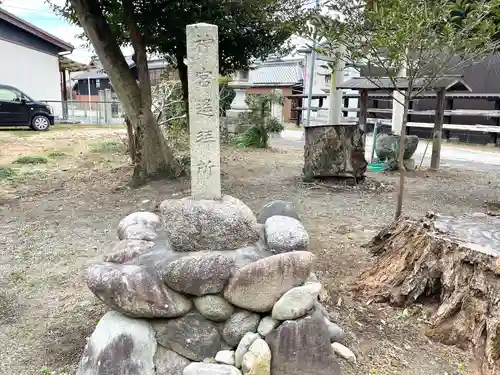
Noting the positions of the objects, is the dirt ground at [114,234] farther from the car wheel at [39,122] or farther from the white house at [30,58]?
the white house at [30,58]

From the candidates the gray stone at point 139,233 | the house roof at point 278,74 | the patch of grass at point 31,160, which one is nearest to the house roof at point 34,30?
the patch of grass at point 31,160

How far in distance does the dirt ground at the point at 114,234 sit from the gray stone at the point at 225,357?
23.3 inches

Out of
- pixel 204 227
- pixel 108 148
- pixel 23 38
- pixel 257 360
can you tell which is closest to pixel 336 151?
pixel 204 227

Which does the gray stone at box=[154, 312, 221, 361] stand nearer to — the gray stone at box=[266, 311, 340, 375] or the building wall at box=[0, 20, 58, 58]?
the gray stone at box=[266, 311, 340, 375]

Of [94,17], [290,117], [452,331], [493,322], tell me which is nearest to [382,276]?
[452,331]

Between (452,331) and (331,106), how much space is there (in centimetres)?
729

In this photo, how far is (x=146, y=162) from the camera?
22.1 feet

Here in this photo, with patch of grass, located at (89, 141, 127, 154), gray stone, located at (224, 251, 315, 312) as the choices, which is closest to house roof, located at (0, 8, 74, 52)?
patch of grass, located at (89, 141, 127, 154)

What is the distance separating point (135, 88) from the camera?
647 centimetres

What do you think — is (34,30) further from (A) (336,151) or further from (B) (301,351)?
(B) (301,351)

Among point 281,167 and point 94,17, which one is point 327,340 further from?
point 281,167

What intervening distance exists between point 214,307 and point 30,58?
18778 mm

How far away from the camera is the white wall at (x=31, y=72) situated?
55.3 feet

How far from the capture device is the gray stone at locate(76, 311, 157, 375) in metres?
2.17
